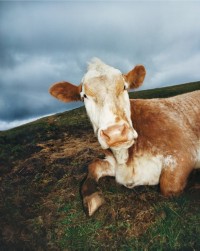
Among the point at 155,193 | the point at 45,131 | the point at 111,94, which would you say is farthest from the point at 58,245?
the point at 45,131

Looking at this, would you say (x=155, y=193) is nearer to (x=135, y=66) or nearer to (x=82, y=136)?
(x=135, y=66)

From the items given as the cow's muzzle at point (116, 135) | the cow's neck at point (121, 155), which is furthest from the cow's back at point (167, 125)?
the cow's muzzle at point (116, 135)

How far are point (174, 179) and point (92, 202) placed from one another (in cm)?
156

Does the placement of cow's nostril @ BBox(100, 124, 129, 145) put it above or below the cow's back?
above

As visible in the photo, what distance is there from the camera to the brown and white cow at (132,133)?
562 centimetres

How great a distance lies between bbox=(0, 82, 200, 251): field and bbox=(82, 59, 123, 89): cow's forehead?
2.14 metres

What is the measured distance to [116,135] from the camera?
528cm

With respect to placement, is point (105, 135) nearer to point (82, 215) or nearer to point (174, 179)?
point (174, 179)

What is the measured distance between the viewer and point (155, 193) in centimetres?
→ 636

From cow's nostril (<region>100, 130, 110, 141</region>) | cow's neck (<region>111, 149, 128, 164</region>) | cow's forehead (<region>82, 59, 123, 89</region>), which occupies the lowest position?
cow's neck (<region>111, 149, 128, 164</region>)

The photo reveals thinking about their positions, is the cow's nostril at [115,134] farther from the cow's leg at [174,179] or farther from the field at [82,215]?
the field at [82,215]

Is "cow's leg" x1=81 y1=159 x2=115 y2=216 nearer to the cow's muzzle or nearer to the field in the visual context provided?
the field

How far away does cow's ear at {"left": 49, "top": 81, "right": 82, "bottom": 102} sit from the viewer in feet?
22.9

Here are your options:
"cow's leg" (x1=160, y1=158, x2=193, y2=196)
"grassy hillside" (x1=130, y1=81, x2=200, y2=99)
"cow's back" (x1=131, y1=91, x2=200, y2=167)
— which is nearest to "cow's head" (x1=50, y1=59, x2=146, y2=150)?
"cow's back" (x1=131, y1=91, x2=200, y2=167)
